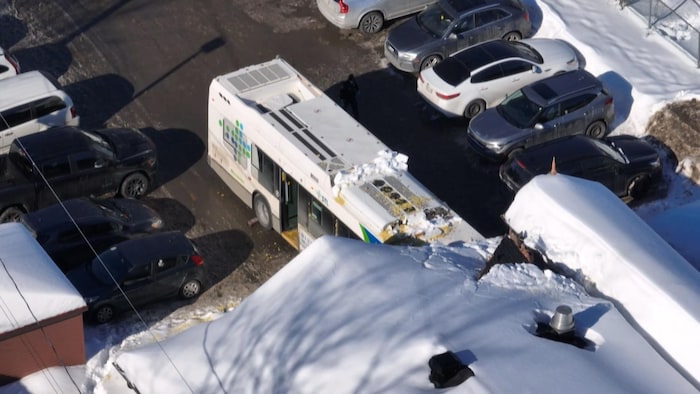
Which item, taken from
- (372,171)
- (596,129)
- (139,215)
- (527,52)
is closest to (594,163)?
(596,129)

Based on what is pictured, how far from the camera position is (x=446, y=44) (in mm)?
27297

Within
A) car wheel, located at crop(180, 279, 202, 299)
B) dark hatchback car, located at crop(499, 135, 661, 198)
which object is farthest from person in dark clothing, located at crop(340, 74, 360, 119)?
car wheel, located at crop(180, 279, 202, 299)

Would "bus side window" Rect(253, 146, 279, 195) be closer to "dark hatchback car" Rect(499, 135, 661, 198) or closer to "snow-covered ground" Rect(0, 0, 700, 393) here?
"snow-covered ground" Rect(0, 0, 700, 393)

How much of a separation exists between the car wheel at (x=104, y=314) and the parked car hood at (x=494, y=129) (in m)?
8.61

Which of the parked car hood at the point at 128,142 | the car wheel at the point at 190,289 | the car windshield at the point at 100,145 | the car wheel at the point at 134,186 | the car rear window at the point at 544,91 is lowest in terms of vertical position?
the car wheel at the point at 190,289

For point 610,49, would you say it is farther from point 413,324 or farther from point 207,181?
point 413,324

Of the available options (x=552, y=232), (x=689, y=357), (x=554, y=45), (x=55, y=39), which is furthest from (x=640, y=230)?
(x=55, y=39)

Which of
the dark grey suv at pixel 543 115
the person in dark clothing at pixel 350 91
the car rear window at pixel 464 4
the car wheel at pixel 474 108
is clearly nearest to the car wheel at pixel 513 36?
the car rear window at pixel 464 4

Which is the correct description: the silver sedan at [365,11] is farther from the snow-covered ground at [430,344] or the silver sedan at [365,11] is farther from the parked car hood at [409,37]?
the snow-covered ground at [430,344]

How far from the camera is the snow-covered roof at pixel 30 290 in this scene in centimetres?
1786

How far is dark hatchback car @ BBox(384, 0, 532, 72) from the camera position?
27.2 meters

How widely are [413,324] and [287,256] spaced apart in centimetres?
772

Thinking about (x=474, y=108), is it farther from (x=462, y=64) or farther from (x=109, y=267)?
(x=109, y=267)

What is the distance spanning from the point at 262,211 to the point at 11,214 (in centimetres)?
493
